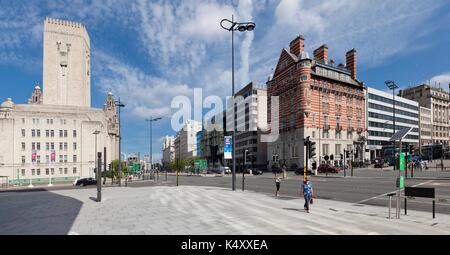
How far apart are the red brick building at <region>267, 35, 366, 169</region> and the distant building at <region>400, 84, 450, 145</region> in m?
66.1

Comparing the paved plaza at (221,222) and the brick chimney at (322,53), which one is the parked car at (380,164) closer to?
the brick chimney at (322,53)

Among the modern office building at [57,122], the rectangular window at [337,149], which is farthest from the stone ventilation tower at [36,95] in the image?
the rectangular window at [337,149]

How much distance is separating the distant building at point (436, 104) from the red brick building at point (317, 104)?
6613 centimetres

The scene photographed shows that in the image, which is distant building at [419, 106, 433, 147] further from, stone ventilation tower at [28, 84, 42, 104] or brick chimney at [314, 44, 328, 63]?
stone ventilation tower at [28, 84, 42, 104]

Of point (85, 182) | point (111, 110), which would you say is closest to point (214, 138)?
point (111, 110)

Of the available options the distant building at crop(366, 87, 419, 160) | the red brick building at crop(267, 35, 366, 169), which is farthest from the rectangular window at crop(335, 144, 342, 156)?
the distant building at crop(366, 87, 419, 160)

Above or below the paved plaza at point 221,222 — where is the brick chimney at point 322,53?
above

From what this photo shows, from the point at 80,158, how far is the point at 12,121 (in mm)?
17914

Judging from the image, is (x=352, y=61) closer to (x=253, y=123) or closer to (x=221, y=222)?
(x=253, y=123)

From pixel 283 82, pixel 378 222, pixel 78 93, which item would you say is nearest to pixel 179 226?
pixel 378 222

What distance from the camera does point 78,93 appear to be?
83188mm

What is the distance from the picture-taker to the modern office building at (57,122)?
68812 millimetres

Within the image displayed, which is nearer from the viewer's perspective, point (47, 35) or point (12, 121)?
point (12, 121)
